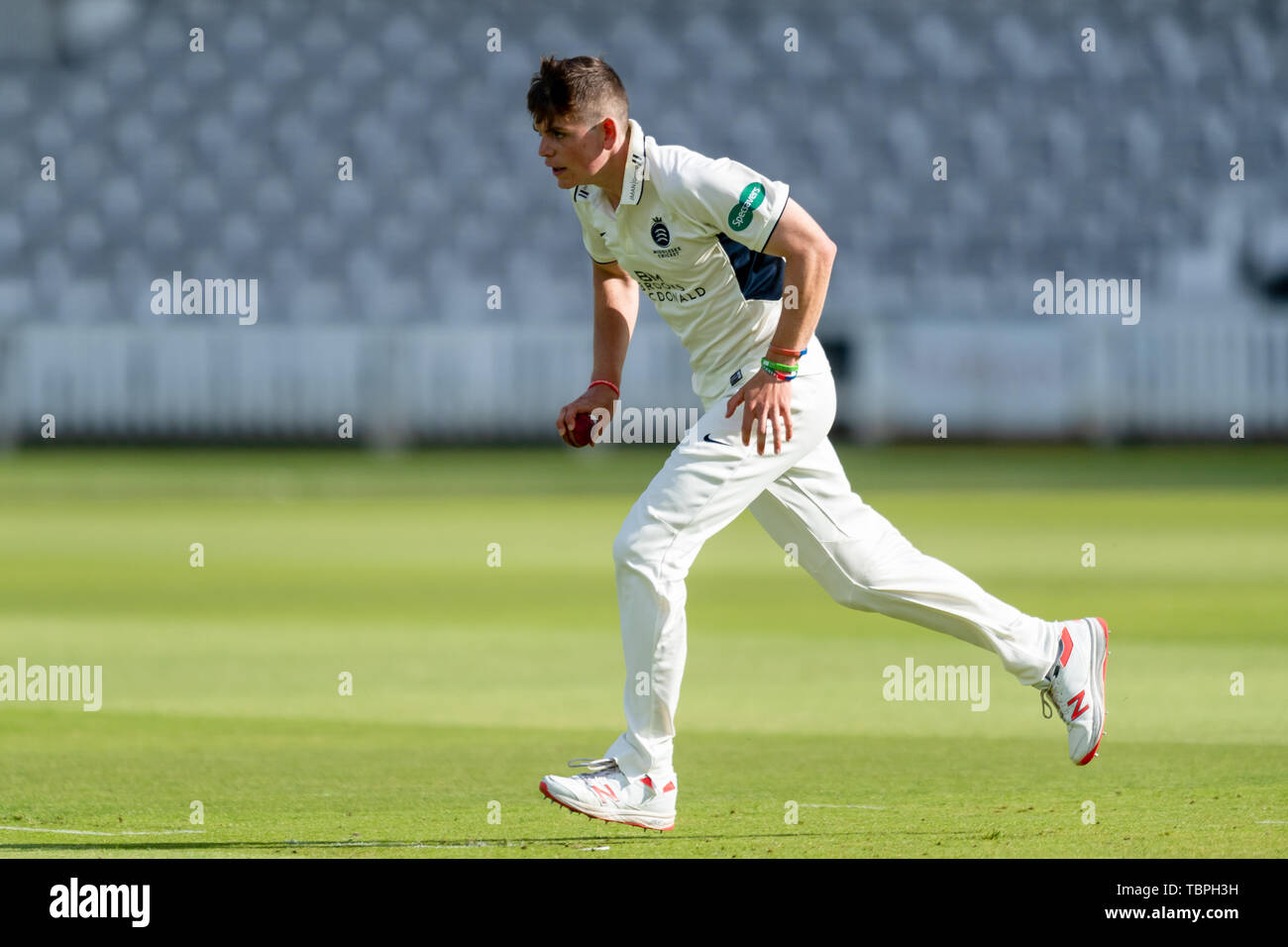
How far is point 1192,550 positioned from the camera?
12.5 m

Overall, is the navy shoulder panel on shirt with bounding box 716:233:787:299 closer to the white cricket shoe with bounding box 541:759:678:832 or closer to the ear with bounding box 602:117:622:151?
the ear with bounding box 602:117:622:151

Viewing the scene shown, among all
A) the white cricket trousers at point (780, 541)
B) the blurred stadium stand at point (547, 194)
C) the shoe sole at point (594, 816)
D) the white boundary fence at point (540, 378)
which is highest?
the blurred stadium stand at point (547, 194)

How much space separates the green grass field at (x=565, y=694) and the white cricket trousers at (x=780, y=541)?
1.28 feet

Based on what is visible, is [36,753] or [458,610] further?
[458,610]

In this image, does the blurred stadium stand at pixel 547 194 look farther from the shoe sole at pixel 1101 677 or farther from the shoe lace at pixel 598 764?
the shoe lace at pixel 598 764

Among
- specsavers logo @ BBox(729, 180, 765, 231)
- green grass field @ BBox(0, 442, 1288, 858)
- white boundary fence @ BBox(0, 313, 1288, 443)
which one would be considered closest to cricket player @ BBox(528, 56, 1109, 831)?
specsavers logo @ BBox(729, 180, 765, 231)

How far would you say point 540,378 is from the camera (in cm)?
2581

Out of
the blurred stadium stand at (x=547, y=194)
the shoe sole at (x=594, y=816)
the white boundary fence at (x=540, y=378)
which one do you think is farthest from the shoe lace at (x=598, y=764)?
the blurred stadium stand at (x=547, y=194)

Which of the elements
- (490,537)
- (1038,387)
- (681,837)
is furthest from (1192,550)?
(1038,387)

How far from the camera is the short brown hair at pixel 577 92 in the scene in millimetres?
4383

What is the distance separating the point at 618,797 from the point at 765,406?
1.08 metres

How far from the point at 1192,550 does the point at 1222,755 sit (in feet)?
24.3

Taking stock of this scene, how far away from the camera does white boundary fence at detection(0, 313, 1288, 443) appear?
82.4ft

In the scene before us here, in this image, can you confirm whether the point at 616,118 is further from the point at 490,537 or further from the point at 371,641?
the point at 490,537
